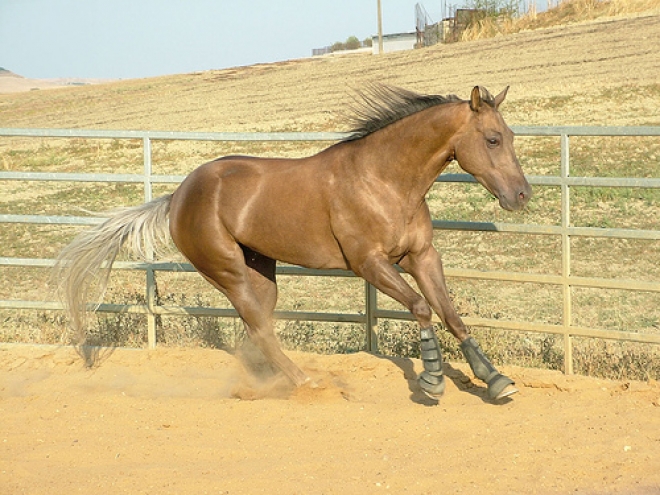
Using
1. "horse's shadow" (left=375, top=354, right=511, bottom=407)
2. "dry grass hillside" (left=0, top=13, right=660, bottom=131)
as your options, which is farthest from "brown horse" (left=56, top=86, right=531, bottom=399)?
"dry grass hillside" (left=0, top=13, right=660, bottom=131)

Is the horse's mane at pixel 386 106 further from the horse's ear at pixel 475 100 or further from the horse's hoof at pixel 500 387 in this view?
the horse's hoof at pixel 500 387

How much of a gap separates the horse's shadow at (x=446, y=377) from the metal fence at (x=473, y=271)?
324 mm

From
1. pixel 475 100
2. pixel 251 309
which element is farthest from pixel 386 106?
pixel 251 309

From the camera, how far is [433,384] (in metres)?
5.32

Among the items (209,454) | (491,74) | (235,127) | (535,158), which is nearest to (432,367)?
(209,454)

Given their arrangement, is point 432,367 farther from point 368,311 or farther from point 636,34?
point 636,34

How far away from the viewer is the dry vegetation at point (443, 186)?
7.71m

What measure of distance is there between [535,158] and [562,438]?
1186 cm

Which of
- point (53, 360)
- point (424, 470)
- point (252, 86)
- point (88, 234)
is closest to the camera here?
point (424, 470)

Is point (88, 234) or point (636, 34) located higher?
point (636, 34)

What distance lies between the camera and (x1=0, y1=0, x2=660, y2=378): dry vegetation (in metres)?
7.71

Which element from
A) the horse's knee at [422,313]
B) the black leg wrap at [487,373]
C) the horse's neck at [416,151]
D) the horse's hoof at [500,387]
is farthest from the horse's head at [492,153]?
the horse's hoof at [500,387]

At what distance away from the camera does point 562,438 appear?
479 cm

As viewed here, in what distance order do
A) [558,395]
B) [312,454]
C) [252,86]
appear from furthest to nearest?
[252,86] → [558,395] → [312,454]
